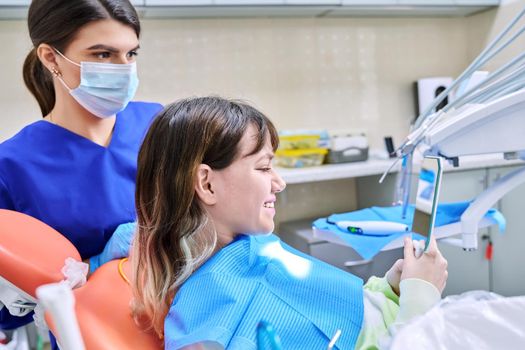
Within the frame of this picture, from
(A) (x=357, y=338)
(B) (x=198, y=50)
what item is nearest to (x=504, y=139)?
Result: (A) (x=357, y=338)

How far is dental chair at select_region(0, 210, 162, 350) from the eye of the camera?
86 centimetres

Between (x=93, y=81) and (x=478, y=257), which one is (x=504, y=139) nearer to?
(x=93, y=81)

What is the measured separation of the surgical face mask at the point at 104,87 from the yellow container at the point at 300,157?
144 centimetres

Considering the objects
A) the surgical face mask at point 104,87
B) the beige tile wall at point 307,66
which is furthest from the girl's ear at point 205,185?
the beige tile wall at point 307,66

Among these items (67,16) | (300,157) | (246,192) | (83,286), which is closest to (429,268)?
(246,192)

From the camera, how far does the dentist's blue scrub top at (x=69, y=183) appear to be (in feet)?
3.89

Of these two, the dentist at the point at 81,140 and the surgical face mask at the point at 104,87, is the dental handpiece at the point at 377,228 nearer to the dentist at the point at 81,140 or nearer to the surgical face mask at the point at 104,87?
the dentist at the point at 81,140

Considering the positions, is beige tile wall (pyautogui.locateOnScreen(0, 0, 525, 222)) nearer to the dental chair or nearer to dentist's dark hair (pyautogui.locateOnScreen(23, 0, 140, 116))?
dentist's dark hair (pyautogui.locateOnScreen(23, 0, 140, 116))

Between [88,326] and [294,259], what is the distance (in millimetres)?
441

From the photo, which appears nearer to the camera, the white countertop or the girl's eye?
the girl's eye

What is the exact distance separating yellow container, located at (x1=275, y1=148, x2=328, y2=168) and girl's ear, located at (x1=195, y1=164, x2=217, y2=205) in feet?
5.80

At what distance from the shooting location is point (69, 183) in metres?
1.24

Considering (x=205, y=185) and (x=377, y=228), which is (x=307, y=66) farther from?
Answer: (x=205, y=185)

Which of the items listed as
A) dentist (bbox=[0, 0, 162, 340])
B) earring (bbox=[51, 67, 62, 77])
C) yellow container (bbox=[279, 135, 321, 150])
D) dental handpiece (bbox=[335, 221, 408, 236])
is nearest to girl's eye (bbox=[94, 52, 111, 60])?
dentist (bbox=[0, 0, 162, 340])
